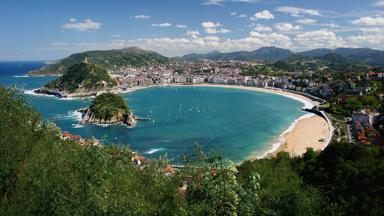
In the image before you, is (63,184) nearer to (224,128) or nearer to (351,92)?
(224,128)

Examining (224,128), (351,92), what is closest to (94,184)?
(224,128)

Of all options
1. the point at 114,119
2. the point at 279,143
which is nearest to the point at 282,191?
the point at 279,143

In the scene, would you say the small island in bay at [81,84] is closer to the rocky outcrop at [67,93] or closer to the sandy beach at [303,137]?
the rocky outcrop at [67,93]

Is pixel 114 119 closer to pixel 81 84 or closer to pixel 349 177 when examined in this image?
pixel 349 177

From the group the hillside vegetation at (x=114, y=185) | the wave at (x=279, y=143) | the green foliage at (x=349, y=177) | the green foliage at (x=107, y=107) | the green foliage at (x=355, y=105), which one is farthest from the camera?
the green foliage at (x=355, y=105)

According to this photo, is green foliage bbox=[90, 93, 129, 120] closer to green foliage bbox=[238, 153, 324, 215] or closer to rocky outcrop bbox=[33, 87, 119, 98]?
rocky outcrop bbox=[33, 87, 119, 98]

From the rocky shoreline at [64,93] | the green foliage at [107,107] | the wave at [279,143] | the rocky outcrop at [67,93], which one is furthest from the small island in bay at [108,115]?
the rocky outcrop at [67,93]
